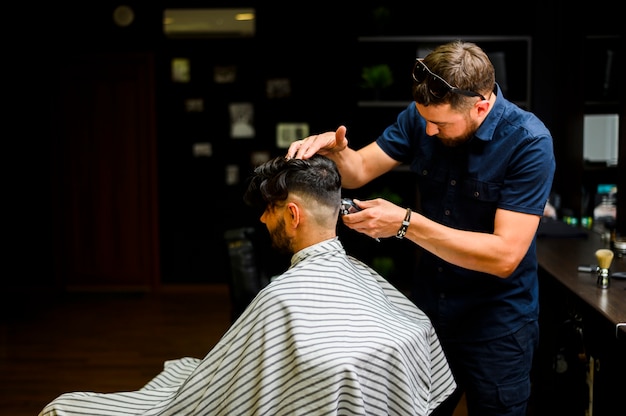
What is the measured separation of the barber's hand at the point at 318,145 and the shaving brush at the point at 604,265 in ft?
3.34

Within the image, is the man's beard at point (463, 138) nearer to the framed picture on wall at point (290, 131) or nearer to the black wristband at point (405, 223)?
the black wristband at point (405, 223)

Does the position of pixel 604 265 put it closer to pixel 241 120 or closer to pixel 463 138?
pixel 463 138

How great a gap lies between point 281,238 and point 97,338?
349 cm

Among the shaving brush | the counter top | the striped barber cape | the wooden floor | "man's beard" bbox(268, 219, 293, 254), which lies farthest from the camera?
the wooden floor

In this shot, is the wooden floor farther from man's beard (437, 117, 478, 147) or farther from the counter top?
man's beard (437, 117, 478, 147)

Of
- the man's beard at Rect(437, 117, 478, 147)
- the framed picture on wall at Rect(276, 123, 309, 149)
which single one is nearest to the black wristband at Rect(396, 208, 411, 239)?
the man's beard at Rect(437, 117, 478, 147)

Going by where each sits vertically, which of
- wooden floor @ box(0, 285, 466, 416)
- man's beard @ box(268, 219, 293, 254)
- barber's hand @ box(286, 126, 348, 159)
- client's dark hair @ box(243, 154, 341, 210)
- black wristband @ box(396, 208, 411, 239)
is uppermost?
barber's hand @ box(286, 126, 348, 159)

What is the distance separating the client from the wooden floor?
2.08 m

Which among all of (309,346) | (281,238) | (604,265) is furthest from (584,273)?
(309,346)

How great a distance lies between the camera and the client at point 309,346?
1775mm

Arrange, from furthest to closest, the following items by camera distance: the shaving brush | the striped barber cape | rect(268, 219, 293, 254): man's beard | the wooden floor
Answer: the wooden floor, the shaving brush, rect(268, 219, 293, 254): man's beard, the striped barber cape

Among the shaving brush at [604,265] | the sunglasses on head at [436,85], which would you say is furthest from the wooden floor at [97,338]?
the sunglasses on head at [436,85]

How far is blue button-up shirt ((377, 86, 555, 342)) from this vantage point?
2.04 metres

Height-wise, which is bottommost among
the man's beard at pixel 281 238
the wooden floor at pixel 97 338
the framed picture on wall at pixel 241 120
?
the wooden floor at pixel 97 338
